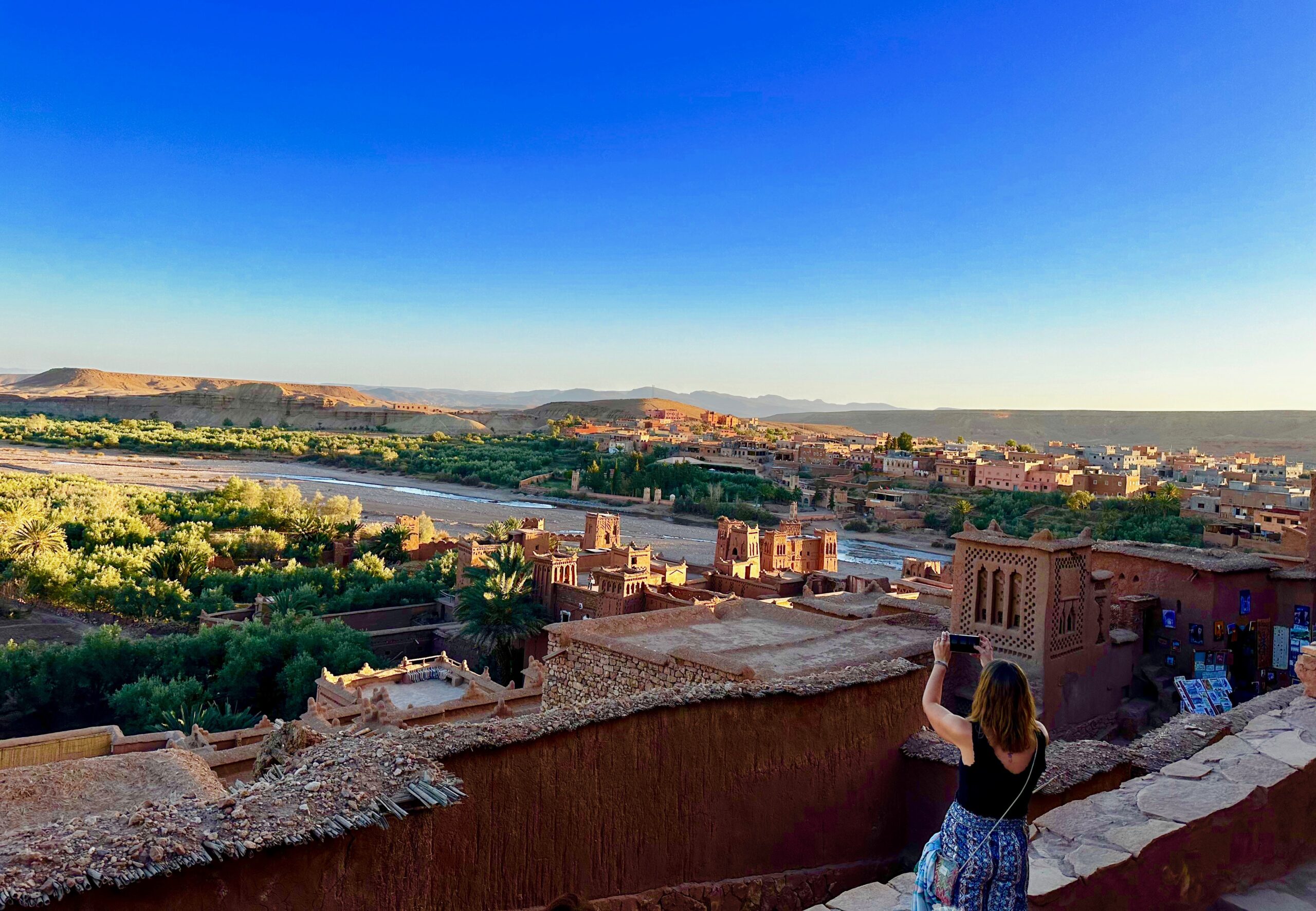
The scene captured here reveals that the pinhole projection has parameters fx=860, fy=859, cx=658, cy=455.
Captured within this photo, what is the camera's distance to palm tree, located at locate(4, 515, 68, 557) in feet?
77.0

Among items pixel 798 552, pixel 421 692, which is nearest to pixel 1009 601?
pixel 421 692

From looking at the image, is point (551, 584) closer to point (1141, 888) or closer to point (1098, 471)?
point (1141, 888)

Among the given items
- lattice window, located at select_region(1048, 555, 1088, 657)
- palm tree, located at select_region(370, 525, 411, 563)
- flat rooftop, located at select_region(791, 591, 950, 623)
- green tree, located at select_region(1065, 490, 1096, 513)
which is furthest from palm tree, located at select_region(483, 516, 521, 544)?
green tree, located at select_region(1065, 490, 1096, 513)

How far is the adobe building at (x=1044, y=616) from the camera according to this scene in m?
8.70

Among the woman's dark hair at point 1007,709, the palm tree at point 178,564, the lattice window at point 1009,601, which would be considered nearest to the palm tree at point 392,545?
the palm tree at point 178,564

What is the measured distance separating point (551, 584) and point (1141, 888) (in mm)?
17661

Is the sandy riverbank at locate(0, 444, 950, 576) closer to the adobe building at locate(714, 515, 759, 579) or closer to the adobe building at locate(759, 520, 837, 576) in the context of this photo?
the adobe building at locate(759, 520, 837, 576)

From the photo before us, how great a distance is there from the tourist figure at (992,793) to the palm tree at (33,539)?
85.0 ft

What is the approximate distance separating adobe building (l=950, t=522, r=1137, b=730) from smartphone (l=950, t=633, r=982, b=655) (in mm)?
5793

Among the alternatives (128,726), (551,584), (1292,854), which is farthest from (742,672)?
(551,584)

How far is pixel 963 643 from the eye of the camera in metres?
3.04

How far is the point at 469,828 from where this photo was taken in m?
3.86

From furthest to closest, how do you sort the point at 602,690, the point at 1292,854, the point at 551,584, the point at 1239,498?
the point at 1239,498 < the point at 551,584 < the point at 602,690 < the point at 1292,854

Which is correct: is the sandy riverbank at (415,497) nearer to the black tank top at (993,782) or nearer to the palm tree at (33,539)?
the palm tree at (33,539)
